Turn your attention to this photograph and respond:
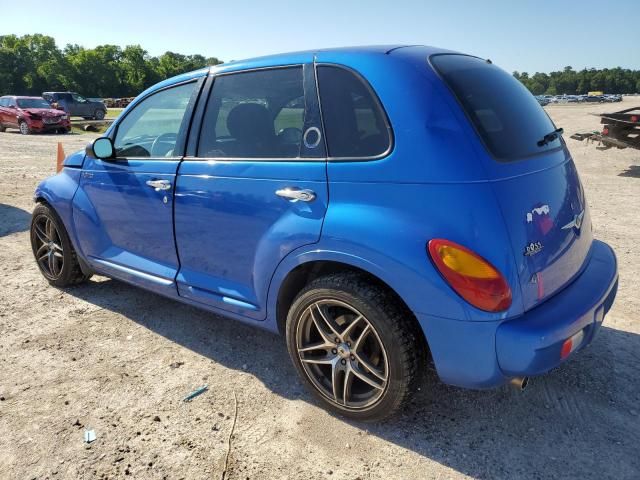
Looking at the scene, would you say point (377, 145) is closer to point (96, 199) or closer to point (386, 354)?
point (386, 354)

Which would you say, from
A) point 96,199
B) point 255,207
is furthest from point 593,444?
point 96,199

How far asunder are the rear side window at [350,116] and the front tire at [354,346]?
644 mm

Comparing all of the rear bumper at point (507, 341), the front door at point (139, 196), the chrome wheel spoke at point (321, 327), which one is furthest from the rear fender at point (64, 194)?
the rear bumper at point (507, 341)

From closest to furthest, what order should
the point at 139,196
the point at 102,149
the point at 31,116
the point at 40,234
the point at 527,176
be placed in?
1. the point at 527,176
2. the point at 139,196
3. the point at 102,149
4. the point at 40,234
5. the point at 31,116

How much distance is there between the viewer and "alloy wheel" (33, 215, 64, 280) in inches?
173

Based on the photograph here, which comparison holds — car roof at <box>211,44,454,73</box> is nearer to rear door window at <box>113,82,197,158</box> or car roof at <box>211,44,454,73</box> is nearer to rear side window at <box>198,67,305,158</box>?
rear side window at <box>198,67,305,158</box>

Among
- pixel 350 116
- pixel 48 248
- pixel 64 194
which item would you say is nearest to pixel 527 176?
pixel 350 116

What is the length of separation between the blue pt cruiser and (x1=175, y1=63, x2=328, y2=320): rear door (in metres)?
0.01

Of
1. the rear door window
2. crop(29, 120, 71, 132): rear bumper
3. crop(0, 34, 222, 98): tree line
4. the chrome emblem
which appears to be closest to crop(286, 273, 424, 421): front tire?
the chrome emblem

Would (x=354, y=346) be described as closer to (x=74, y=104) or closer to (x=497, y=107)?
(x=497, y=107)

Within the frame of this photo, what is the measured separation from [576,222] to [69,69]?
3593 inches

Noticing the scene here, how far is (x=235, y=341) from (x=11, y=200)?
6581 millimetres

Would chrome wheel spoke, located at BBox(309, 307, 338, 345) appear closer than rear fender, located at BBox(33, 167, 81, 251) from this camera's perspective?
Yes

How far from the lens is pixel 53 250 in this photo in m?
4.46
